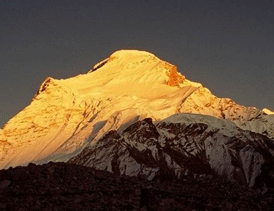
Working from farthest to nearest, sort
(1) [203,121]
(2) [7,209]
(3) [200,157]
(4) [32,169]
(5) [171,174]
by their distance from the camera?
(1) [203,121] → (3) [200,157] → (5) [171,174] → (4) [32,169] → (2) [7,209]

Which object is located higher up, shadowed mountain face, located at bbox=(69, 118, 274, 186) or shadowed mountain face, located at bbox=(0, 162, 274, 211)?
shadowed mountain face, located at bbox=(69, 118, 274, 186)

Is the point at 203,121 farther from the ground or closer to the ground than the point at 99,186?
farther from the ground

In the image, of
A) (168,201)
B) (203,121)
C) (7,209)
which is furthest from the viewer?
(203,121)

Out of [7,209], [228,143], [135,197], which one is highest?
[228,143]

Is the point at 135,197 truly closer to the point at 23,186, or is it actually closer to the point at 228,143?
the point at 23,186

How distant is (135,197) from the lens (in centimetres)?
4891

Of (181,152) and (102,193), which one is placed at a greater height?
(181,152)

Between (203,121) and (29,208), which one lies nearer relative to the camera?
(29,208)

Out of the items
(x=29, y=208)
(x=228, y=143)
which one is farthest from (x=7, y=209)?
(x=228, y=143)

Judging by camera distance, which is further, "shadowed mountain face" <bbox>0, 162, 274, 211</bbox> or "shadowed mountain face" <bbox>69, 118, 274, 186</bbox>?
"shadowed mountain face" <bbox>69, 118, 274, 186</bbox>

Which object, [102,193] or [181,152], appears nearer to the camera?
[102,193]

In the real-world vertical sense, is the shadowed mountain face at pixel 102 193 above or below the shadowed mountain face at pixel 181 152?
below

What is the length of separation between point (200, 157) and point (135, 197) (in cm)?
11044

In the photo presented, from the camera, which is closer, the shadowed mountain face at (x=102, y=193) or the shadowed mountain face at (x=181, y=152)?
the shadowed mountain face at (x=102, y=193)
